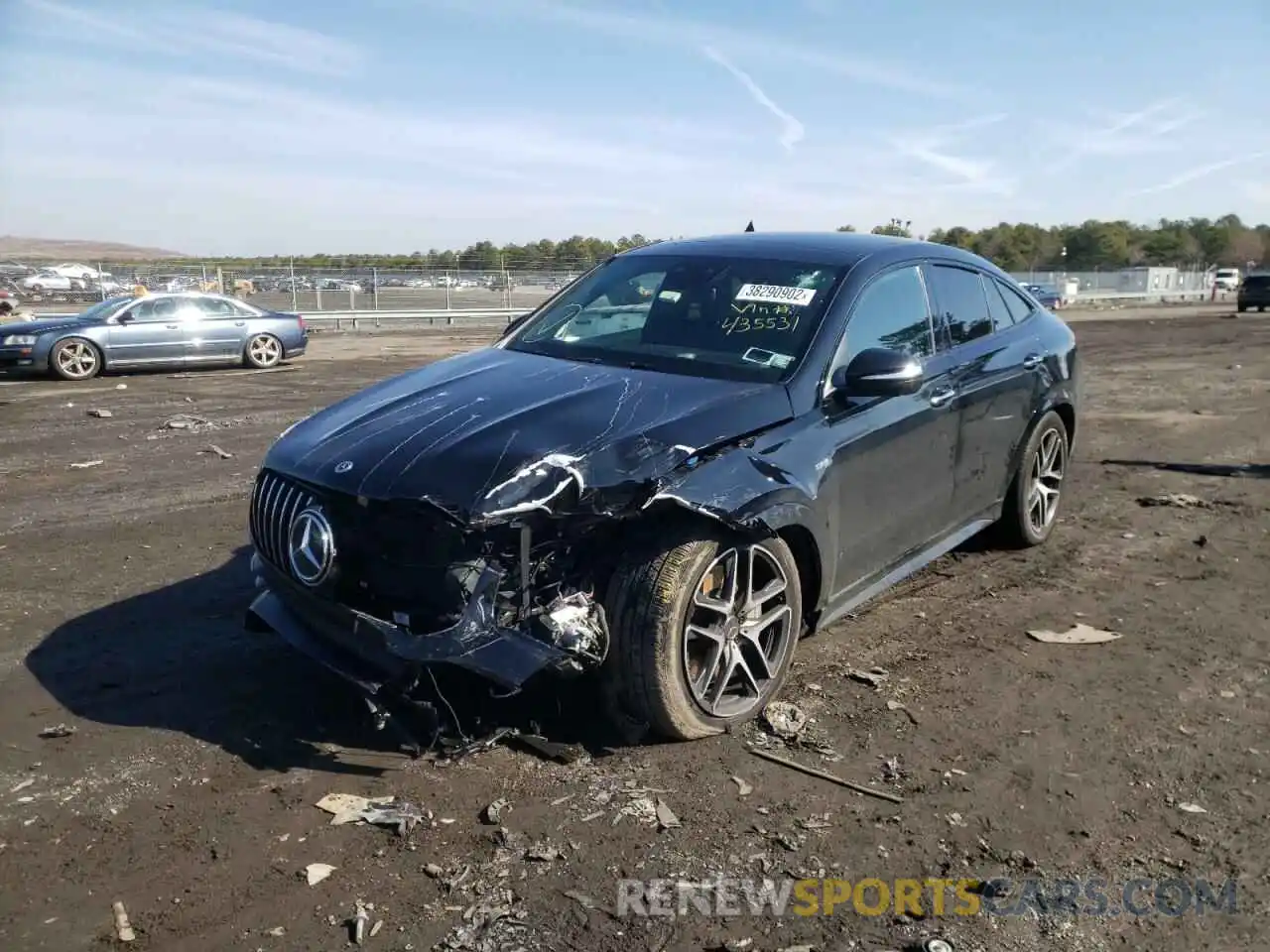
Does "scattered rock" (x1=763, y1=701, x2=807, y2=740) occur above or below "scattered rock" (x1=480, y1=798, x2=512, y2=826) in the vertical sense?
above

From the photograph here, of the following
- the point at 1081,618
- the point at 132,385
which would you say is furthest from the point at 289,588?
the point at 132,385

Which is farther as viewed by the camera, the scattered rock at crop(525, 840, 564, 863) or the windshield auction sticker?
the windshield auction sticker

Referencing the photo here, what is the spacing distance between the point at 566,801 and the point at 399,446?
1.34m

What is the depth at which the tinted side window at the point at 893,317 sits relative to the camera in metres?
4.37

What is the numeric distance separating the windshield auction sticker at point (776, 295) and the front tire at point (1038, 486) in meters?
2.10

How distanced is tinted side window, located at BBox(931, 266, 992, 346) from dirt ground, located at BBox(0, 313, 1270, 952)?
4.55 ft

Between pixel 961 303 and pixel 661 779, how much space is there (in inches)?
124

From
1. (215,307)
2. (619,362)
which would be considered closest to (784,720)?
(619,362)

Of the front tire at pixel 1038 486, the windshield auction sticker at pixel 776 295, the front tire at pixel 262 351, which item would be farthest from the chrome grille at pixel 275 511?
the front tire at pixel 262 351

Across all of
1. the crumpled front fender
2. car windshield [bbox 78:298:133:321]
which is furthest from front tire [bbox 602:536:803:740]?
car windshield [bbox 78:298:133:321]

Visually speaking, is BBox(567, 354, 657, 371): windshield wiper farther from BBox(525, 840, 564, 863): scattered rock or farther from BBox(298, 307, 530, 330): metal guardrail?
BBox(298, 307, 530, 330): metal guardrail

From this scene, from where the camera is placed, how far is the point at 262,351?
1861 centimetres

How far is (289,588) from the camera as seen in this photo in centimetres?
371

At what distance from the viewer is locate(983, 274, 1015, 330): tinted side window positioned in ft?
18.6
